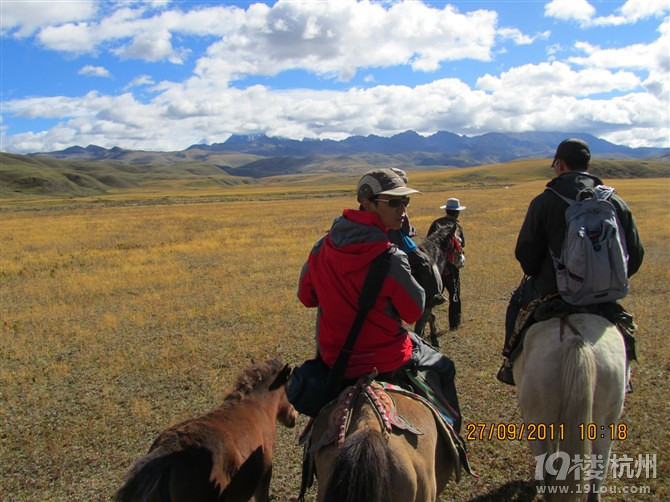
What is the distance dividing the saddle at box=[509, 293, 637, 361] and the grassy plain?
173 cm

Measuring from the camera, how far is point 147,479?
9.77 ft

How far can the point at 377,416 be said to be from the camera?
2.42 metres

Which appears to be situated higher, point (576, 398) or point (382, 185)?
point (382, 185)

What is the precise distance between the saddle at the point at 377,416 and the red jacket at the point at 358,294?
0.66ft

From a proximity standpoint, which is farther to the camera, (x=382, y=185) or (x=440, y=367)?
(x=440, y=367)

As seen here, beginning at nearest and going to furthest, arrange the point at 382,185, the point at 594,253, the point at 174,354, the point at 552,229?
the point at 382,185, the point at 594,253, the point at 552,229, the point at 174,354

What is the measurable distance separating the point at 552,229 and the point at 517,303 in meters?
1.11

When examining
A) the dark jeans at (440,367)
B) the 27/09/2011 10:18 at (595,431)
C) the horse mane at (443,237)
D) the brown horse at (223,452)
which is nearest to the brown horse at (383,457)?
the dark jeans at (440,367)

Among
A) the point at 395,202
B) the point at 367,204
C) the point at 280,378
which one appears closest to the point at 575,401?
the point at 395,202

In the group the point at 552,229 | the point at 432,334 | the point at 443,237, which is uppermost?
the point at 552,229

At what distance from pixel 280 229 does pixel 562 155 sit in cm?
2496

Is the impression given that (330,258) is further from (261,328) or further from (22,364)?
(22,364)

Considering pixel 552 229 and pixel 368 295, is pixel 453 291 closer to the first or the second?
pixel 552 229

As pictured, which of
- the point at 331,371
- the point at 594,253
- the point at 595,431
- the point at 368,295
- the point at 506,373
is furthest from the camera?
the point at 506,373
